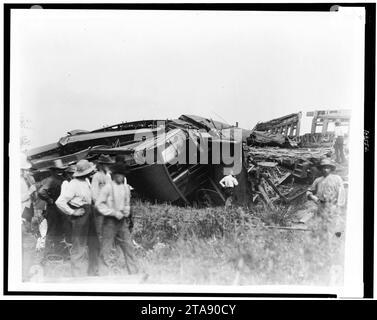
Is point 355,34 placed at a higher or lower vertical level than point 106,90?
higher

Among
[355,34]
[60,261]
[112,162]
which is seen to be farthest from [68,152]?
[355,34]

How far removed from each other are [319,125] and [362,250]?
4.44ft

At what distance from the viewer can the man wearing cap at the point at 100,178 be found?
575cm

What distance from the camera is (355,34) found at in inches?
225

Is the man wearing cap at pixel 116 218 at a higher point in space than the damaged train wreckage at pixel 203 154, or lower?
lower

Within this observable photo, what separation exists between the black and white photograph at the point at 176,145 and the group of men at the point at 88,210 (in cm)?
1

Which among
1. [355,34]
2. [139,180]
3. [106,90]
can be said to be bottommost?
[139,180]

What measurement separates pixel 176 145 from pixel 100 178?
0.85 m

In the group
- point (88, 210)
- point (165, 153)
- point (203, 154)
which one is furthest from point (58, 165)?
point (203, 154)

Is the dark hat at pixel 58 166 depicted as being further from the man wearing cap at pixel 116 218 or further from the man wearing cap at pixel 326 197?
the man wearing cap at pixel 326 197

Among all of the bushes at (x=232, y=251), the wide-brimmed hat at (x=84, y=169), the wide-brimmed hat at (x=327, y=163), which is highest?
the wide-brimmed hat at (x=327, y=163)

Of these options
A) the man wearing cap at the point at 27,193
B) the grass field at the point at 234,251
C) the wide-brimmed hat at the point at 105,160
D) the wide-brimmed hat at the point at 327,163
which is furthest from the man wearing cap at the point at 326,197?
the man wearing cap at the point at 27,193
